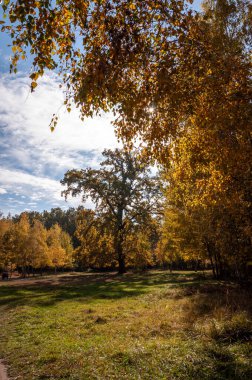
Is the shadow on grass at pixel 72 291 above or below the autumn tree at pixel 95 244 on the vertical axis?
below

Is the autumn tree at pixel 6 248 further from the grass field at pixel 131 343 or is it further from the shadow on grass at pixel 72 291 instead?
the grass field at pixel 131 343

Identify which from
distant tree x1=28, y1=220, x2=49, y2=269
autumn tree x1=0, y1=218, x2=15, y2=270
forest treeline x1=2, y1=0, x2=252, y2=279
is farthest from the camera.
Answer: distant tree x1=28, y1=220, x2=49, y2=269

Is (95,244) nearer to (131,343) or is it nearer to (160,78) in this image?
(131,343)

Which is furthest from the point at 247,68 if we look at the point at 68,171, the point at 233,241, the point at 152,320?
the point at 68,171

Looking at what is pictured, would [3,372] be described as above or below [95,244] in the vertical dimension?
below

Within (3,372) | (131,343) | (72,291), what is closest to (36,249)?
(72,291)

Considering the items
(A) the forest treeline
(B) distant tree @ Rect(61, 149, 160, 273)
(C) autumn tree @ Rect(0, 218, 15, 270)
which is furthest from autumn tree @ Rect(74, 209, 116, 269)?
(A) the forest treeline

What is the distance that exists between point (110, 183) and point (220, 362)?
3181cm

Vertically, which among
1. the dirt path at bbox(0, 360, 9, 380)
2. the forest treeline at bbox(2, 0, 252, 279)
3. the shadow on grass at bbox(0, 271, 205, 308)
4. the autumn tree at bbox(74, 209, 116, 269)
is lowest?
the shadow on grass at bbox(0, 271, 205, 308)

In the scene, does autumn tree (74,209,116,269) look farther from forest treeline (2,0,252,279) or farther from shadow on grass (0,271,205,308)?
forest treeline (2,0,252,279)

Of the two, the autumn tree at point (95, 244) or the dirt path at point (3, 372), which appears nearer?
the dirt path at point (3, 372)

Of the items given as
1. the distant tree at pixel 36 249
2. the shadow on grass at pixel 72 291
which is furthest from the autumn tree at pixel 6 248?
the shadow on grass at pixel 72 291

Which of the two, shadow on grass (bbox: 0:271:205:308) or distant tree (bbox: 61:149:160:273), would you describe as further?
distant tree (bbox: 61:149:160:273)

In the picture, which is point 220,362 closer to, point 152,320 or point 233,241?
point 152,320
